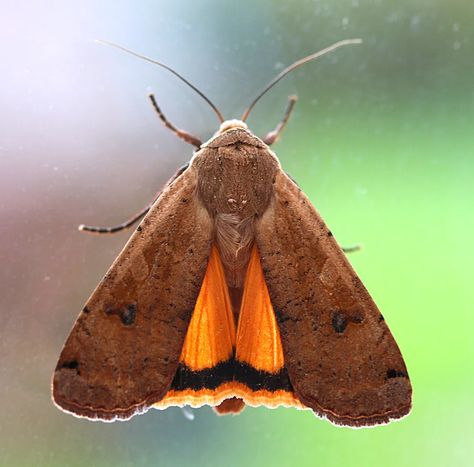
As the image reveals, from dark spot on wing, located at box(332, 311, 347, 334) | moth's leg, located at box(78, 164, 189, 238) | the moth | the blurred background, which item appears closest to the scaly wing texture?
the moth

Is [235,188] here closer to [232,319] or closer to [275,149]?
[232,319]

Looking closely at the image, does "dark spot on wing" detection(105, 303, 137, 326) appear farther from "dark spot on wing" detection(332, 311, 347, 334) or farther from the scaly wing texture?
"dark spot on wing" detection(332, 311, 347, 334)

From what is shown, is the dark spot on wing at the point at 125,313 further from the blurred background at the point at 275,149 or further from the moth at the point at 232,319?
the blurred background at the point at 275,149

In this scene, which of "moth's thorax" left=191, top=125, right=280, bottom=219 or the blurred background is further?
the blurred background

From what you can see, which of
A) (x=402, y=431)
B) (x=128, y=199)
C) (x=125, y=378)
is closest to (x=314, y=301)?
(x=125, y=378)

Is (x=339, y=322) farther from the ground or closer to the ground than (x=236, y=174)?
closer to the ground

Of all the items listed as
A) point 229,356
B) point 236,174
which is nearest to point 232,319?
point 229,356
